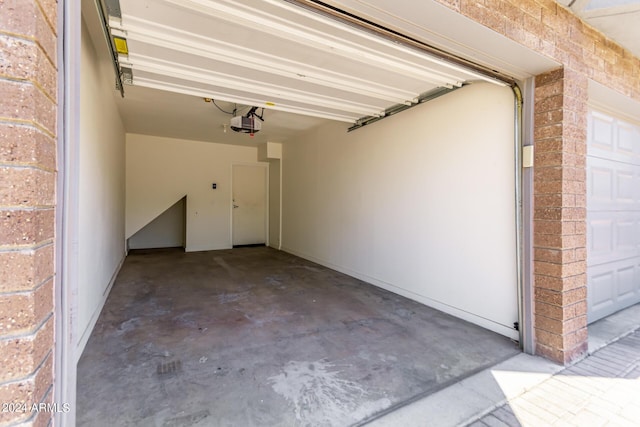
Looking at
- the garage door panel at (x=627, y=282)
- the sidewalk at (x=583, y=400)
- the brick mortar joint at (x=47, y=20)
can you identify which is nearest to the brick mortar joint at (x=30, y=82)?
the brick mortar joint at (x=47, y=20)

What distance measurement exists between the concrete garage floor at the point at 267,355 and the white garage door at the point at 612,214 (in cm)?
129

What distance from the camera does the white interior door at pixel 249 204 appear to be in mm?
7414

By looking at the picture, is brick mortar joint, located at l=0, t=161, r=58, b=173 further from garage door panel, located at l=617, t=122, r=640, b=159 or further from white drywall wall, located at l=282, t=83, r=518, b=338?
garage door panel, located at l=617, t=122, r=640, b=159

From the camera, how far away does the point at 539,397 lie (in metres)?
1.73

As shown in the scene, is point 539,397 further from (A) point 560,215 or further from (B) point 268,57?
(B) point 268,57

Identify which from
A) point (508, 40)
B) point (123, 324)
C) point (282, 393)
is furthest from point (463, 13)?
point (123, 324)

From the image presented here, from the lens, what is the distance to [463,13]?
59.6 inches

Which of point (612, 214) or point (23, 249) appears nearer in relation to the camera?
point (23, 249)

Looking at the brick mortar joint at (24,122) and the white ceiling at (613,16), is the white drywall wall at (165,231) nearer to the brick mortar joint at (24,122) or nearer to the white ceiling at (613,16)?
the brick mortar joint at (24,122)

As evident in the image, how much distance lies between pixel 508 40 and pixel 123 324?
147 inches

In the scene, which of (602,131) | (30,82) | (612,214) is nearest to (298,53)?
(30,82)

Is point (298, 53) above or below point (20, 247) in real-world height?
above

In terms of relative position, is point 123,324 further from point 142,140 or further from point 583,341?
point 142,140

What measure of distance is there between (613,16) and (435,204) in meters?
1.94
